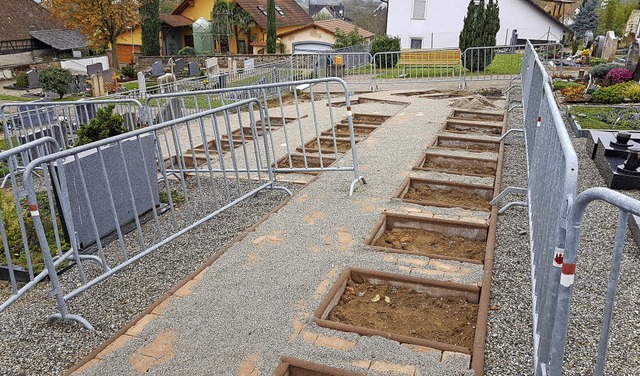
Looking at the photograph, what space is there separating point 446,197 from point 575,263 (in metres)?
4.05

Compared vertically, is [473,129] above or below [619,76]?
below

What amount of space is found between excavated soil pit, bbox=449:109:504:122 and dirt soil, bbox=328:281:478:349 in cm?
755

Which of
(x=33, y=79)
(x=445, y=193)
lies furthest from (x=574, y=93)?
(x=33, y=79)

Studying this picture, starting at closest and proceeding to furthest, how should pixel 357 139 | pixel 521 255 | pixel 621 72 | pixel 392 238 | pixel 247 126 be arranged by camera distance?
1. pixel 521 255
2. pixel 392 238
3. pixel 357 139
4. pixel 247 126
5. pixel 621 72

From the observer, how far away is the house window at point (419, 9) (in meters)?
36.4

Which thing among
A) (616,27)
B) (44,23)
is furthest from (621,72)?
(44,23)

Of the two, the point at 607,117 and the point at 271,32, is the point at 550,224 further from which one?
the point at 271,32

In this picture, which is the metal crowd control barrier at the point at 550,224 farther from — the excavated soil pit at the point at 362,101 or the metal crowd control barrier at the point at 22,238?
the excavated soil pit at the point at 362,101

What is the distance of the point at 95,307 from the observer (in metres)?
3.81

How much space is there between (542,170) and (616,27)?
4630 centimetres

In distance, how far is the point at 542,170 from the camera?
377 cm

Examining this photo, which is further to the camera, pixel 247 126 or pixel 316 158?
pixel 247 126

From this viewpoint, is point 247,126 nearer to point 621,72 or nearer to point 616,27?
point 621,72

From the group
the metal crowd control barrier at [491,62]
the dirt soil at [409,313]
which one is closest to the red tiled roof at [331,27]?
the metal crowd control barrier at [491,62]
